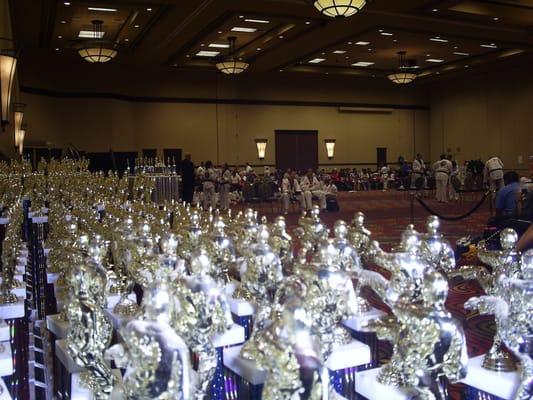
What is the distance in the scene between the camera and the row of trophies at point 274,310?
1.02 meters

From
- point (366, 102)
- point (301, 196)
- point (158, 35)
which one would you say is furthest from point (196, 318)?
point (366, 102)

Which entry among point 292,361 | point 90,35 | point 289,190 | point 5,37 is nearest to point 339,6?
point 5,37

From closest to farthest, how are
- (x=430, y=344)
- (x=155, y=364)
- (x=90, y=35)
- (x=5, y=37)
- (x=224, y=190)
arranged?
(x=155, y=364), (x=430, y=344), (x=5, y=37), (x=90, y=35), (x=224, y=190)

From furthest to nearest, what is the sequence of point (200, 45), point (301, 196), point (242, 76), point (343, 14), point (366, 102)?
point (366, 102) < point (242, 76) < point (200, 45) < point (301, 196) < point (343, 14)

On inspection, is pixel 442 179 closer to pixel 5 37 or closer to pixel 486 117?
pixel 486 117

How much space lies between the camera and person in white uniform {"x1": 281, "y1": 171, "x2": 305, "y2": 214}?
14.6 meters

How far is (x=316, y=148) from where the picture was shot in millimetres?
22688

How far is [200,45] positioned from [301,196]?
4.90 metres

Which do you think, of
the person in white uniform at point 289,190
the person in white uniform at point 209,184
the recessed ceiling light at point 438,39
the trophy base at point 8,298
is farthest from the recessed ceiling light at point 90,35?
the trophy base at point 8,298

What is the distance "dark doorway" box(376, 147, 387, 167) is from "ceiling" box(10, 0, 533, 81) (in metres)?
4.59

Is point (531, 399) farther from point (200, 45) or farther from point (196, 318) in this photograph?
point (200, 45)

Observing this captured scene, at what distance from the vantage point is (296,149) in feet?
73.3

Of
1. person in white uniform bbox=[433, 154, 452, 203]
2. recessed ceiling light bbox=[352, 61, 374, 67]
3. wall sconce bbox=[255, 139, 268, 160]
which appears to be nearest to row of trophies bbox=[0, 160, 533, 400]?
person in white uniform bbox=[433, 154, 452, 203]

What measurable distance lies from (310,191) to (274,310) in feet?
43.5
